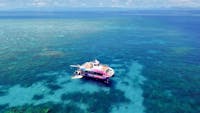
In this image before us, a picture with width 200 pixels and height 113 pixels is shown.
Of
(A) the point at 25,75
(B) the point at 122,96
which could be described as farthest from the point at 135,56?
(A) the point at 25,75

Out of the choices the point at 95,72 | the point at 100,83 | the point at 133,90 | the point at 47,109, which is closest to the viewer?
the point at 47,109

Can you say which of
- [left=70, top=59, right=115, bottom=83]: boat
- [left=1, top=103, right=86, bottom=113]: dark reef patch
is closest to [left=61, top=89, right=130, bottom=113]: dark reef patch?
[left=1, top=103, right=86, bottom=113]: dark reef patch

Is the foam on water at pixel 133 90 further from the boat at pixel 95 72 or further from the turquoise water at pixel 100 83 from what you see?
the boat at pixel 95 72

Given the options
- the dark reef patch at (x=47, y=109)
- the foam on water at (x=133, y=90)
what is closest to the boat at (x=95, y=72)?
the foam on water at (x=133, y=90)

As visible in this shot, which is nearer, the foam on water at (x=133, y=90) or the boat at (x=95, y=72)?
the foam on water at (x=133, y=90)

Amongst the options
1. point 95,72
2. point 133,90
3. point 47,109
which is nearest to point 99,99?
point 133,90

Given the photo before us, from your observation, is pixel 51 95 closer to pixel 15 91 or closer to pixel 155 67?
pixel 15 91

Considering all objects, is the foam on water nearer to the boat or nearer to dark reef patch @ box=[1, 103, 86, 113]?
the boat

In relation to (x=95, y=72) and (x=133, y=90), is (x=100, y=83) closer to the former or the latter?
(x=95, y=72)

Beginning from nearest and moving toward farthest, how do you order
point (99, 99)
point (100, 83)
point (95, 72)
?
point (99, 99) → point (100, 83) → point (95, 72)
